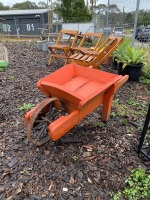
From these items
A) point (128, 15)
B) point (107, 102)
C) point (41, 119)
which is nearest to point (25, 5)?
point (128, 15)

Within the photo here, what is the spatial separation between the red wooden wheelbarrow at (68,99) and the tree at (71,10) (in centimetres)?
2126

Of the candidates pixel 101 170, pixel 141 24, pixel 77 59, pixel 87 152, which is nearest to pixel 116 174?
pixel 101 170

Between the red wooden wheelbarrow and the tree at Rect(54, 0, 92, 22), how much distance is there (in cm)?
2126

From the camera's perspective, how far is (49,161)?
194cm

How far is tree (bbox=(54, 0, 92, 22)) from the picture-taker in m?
21.7

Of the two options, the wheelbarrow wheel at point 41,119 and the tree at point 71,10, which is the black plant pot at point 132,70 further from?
the tree at point 71,10

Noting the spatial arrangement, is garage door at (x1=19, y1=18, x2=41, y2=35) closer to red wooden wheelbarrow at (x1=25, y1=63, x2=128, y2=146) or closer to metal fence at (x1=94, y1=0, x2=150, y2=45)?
metal fence at (x1=94, y1=0, x2=150, y2=45)

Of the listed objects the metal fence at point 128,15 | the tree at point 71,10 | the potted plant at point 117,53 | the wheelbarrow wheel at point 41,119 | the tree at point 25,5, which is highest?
the tree at point 25,5

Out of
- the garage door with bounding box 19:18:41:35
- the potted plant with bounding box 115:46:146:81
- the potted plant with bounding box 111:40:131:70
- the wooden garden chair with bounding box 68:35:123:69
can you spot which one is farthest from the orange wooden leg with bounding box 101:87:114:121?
the garage door with bounding box 19:18:41:35

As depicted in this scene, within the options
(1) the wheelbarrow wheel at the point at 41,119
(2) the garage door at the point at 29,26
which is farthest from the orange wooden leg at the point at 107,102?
(2) the garage door at the point at 29,26

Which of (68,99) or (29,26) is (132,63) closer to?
(68,99)

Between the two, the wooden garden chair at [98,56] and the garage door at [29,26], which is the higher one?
the garage door at [29,26]

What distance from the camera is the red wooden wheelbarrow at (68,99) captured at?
6.03 ft

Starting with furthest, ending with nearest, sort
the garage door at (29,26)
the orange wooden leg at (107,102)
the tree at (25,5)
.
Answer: the tree at (25,5)
the garage door at (29,26)
the orange wooden leg at (107,102)
